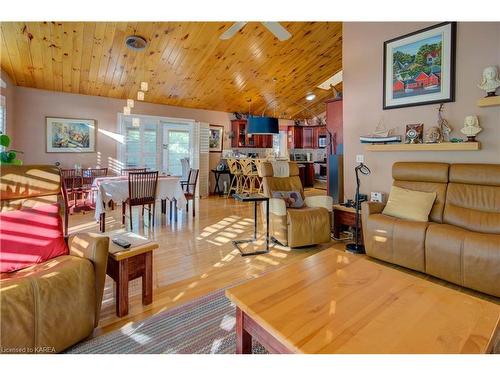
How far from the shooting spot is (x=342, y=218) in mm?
3832

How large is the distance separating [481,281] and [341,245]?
159 centimetres

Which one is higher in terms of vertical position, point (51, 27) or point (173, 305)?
point (51, 27)

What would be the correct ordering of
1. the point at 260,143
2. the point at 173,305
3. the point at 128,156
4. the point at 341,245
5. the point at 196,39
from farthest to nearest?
the point at 260,143
the point at 128,156
the point at 196,39
the point at 341,245
the point at 173,305

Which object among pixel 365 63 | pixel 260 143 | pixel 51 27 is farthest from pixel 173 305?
pixel 260 143

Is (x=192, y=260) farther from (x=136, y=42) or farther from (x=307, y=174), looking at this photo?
(x=307, y=174)

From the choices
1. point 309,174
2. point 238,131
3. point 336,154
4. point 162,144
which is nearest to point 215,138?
point 238,131

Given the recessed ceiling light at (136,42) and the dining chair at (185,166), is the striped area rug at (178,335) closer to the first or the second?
the recessed ceiling light at (136,42)

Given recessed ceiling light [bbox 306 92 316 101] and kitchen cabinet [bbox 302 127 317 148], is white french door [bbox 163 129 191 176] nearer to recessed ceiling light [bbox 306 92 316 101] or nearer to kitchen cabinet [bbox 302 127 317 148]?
recessed ceiling light [bbox 306 92 316 101]

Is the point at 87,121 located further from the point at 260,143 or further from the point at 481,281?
the point at 481,281

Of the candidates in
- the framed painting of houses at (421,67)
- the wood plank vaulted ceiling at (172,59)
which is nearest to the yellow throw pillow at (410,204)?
the framed painting of houses at (421,67)

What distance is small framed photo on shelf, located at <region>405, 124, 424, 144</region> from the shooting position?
10.7ft

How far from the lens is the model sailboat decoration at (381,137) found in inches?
135
